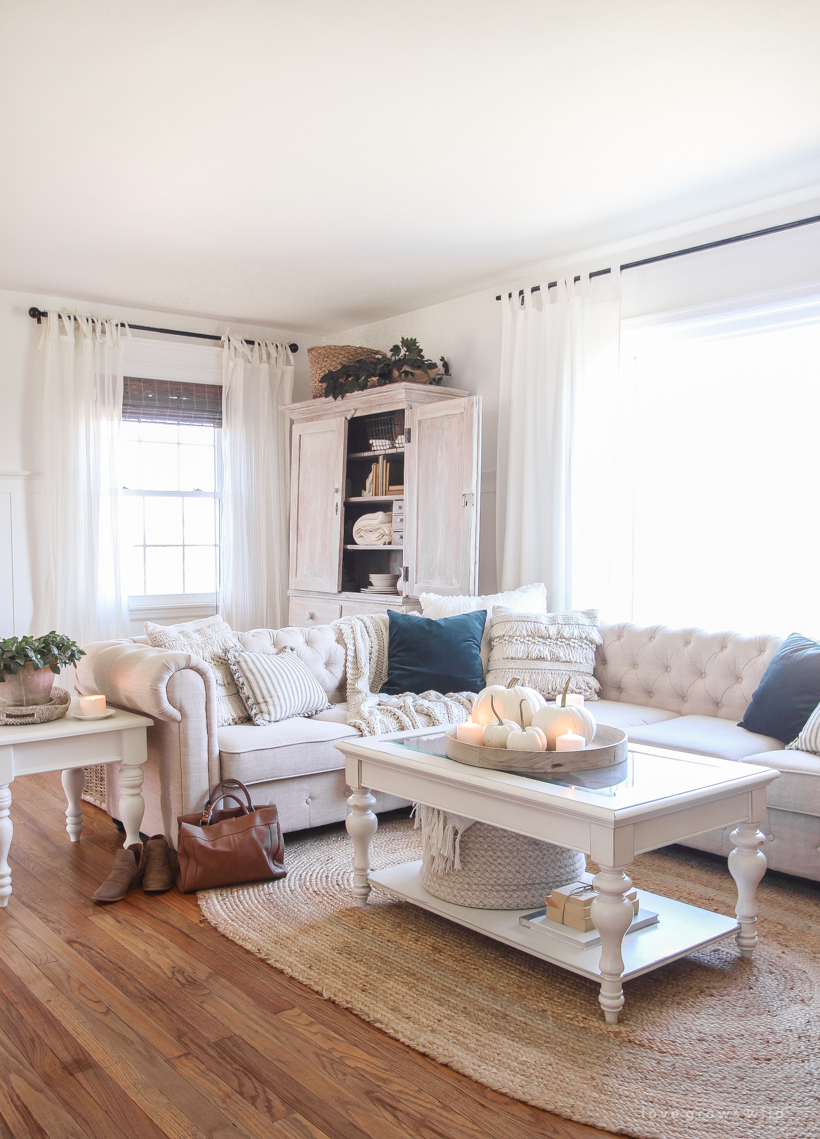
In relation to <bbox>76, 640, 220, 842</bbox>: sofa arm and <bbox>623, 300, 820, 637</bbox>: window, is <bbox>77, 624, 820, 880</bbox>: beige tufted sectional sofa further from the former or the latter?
<bbox>623, 300, 820, 637</bbox>: window

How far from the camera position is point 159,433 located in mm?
6016

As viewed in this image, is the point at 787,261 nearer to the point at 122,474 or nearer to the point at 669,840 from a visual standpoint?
the point at 669,840

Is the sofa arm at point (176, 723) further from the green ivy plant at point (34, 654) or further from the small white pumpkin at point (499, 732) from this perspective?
the small white pumpkin at point (499, 732)

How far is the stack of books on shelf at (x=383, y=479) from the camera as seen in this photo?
17.7ft

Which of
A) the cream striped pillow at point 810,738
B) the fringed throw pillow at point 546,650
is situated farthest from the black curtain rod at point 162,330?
the cream striped pillow at point 810,738

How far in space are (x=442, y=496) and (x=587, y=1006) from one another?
122 inches

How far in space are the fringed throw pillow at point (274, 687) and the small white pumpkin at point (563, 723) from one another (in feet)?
4.44

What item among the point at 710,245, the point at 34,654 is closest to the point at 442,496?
the point at 710,245

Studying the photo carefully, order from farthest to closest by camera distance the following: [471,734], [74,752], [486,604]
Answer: [486,604]
[74,752]
[471,734]

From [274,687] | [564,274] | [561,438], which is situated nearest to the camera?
[274,687]

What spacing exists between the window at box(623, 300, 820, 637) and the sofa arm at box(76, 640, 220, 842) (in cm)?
206

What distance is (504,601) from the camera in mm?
4242

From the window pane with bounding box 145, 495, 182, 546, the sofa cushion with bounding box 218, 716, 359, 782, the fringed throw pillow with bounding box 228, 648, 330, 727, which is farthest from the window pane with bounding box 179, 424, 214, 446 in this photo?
the sofa cushion with bounding box 218, 716, 359, 782

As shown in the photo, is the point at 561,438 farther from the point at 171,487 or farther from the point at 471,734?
the point at 171,487
